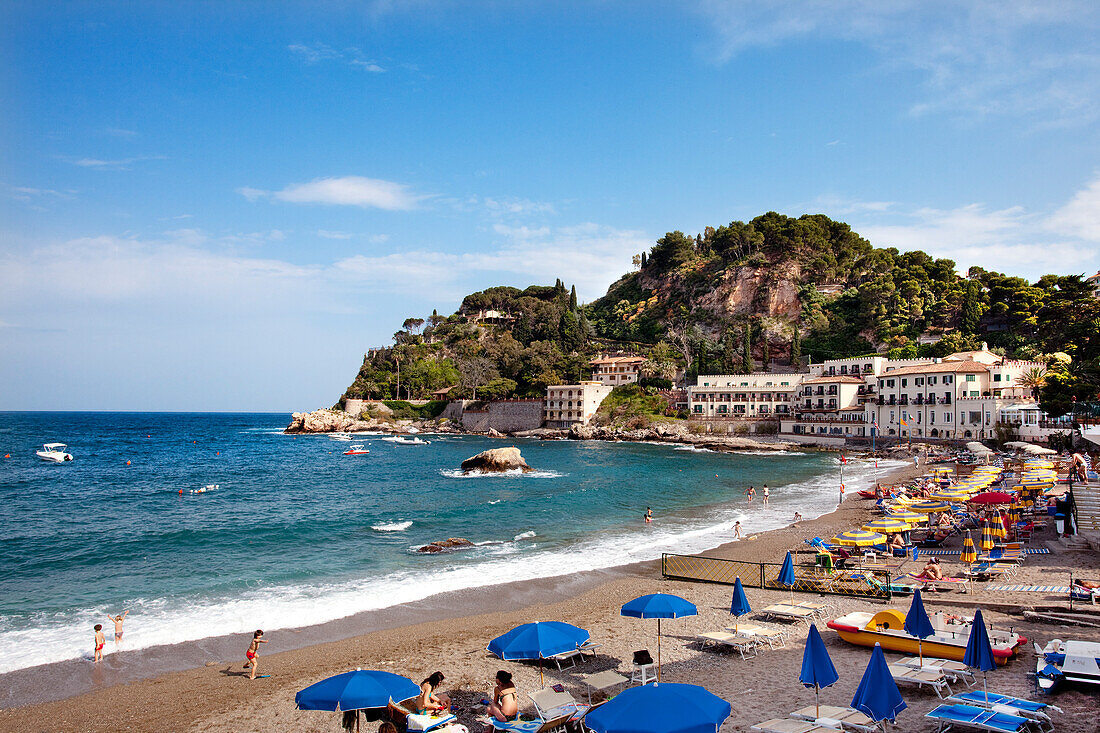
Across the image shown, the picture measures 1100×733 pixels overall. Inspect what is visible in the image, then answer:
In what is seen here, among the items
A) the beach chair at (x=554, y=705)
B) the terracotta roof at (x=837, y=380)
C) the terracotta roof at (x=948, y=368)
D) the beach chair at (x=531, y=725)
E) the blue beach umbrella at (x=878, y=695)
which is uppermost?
the terracotta roof at (x=948, y=368)

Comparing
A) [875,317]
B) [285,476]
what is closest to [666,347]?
[875,317]

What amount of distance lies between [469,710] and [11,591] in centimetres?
1796

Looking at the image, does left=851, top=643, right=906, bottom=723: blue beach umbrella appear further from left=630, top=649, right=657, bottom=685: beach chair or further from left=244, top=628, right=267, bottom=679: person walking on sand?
left=244, top=628, right=267, bottom=679: person walking on sand

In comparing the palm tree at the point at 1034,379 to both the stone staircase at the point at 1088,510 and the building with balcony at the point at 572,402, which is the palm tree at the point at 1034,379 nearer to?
the stone staircase at the point at 1088,510

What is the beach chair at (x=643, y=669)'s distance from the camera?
37.9 feet

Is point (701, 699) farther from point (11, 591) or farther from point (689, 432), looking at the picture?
point (689, 432)

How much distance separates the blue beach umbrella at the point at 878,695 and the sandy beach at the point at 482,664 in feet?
5.91

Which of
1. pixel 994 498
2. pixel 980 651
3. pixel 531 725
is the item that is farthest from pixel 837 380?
pixel 531 725

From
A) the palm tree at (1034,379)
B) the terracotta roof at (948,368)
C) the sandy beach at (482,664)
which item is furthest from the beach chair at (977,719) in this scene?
the terracotta roof at (948,368)

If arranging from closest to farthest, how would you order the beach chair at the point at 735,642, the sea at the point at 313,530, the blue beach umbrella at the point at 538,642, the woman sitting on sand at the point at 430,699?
the woman sitting on sand at the point at 430,699 → the blue beach umbrella at the point at 538,642 → the beach chair at the point at 735,642 → the sea at the point at 313,530

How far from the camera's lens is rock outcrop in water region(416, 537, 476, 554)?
25.3 m

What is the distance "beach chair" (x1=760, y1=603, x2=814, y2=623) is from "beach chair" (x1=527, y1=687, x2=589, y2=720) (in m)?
7.13

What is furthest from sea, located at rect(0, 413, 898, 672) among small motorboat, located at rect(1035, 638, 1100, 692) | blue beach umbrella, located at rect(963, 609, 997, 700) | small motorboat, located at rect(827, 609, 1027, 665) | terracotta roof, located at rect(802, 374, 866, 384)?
terracotta roof, located at rect(802, 374, 866, 384)

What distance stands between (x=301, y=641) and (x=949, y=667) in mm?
13880
